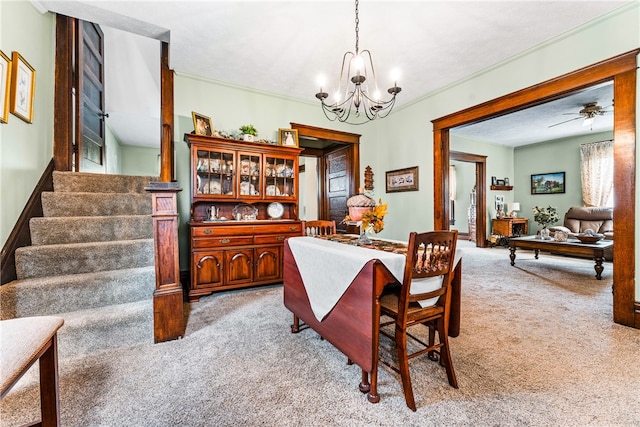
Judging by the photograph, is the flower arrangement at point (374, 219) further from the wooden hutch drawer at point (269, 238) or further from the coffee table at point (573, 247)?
the coffee table at point (573, 247)

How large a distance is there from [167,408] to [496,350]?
207cm

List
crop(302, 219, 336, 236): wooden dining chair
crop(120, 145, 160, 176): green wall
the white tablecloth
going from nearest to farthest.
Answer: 1. the white tablecloth
2. crop(302, 219, 336, 236): wooden dining chair
3. crop(120, 145, 160, 176): green wall

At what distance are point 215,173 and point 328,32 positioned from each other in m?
2.03

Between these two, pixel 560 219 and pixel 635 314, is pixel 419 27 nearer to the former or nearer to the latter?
pixel 635 314

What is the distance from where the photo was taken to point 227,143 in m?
3.23

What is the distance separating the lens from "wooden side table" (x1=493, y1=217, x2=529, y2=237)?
21.0 feet

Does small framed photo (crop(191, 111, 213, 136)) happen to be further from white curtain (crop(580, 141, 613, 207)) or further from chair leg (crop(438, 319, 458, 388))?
white curtain (crop(580, 141, 613, 207))

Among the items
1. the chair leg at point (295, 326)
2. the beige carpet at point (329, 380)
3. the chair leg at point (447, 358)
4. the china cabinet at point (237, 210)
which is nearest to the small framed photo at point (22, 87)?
the china cabinet at point (237, 210)

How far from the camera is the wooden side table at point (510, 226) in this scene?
6395mm

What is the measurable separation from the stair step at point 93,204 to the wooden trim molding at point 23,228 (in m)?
0.07

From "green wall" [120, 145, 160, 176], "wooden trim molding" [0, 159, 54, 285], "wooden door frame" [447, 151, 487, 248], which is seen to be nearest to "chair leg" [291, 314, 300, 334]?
"wooden trim molding" [0, 159, 54, 285]

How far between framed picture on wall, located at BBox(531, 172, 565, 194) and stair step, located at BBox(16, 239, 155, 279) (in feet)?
27.9

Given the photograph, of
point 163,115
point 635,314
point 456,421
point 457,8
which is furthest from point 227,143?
point 635,314

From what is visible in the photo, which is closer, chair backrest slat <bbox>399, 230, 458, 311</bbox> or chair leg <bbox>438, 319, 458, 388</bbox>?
chair backrest slat <bbox>399, 230, 458, 311</bbox>
